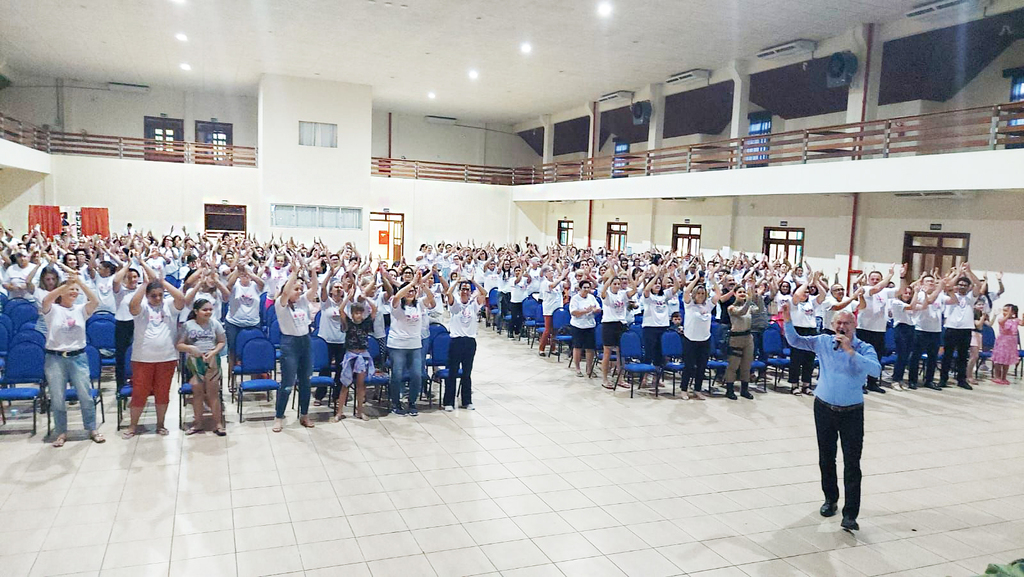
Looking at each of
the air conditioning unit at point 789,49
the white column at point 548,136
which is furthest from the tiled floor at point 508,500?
the white column at point 548,136

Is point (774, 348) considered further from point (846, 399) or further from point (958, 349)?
point (846, 399)

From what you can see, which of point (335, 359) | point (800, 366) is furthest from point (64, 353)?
point (800, 366)

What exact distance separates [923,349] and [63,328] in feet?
37.4

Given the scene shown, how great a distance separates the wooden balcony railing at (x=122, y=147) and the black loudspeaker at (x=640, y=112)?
13704 mm

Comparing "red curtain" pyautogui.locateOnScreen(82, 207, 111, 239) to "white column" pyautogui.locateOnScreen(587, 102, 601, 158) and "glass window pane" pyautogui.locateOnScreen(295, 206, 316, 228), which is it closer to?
"glass window pane" pyautogui.locateOnScreen(295, 206, 316, 228)

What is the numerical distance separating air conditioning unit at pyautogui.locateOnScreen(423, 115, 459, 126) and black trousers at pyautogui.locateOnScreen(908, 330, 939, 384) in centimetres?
2403

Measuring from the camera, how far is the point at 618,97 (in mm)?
23016

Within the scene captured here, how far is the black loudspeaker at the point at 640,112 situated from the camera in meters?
22.1

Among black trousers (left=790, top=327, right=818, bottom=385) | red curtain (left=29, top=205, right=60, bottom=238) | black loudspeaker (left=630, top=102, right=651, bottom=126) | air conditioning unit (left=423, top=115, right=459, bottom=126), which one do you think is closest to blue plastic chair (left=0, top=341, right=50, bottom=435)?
black trousers (left=790, top=327, right=818, bottom=385)

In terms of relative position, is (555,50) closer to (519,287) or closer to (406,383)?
(519,287)

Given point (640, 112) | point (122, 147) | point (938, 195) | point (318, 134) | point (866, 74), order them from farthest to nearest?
point (122, 147)
point (318, 134)
point (640, 112)
point (866, 74)
point (938, 195)

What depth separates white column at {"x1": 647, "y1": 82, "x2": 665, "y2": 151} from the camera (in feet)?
70.4

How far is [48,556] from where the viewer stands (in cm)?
426

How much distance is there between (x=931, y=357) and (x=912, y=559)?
6606mm
